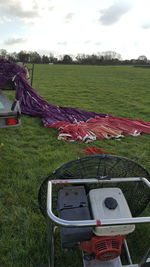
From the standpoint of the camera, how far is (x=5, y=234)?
1898 mm

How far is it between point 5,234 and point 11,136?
2509mm

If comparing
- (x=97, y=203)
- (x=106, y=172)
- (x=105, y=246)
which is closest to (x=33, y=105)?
(x=106, y=172)

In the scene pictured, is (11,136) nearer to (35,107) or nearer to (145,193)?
(35,107)

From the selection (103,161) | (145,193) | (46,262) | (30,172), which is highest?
(103,161)

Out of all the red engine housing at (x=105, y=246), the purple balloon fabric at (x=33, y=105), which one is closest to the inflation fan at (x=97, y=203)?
the red engine housing at (x=105, y=246)

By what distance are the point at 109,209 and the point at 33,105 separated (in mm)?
4823

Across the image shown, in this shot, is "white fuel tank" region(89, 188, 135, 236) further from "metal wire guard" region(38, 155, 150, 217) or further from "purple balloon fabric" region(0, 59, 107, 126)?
"purple balloon fabric" region(0, 59, 107, 126)

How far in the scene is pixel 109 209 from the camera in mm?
1214

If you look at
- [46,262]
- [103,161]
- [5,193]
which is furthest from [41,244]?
[103,161]

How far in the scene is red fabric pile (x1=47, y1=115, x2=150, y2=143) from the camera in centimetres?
407

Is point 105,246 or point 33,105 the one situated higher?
point 33,105

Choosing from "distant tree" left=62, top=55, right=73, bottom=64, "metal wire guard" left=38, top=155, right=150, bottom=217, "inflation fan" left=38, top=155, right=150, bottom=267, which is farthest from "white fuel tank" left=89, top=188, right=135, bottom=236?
"distant tree" left=62, top=55, right=73, bottom=64

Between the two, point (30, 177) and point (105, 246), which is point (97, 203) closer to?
point (105, 246)

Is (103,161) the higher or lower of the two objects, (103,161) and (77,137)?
the higher
